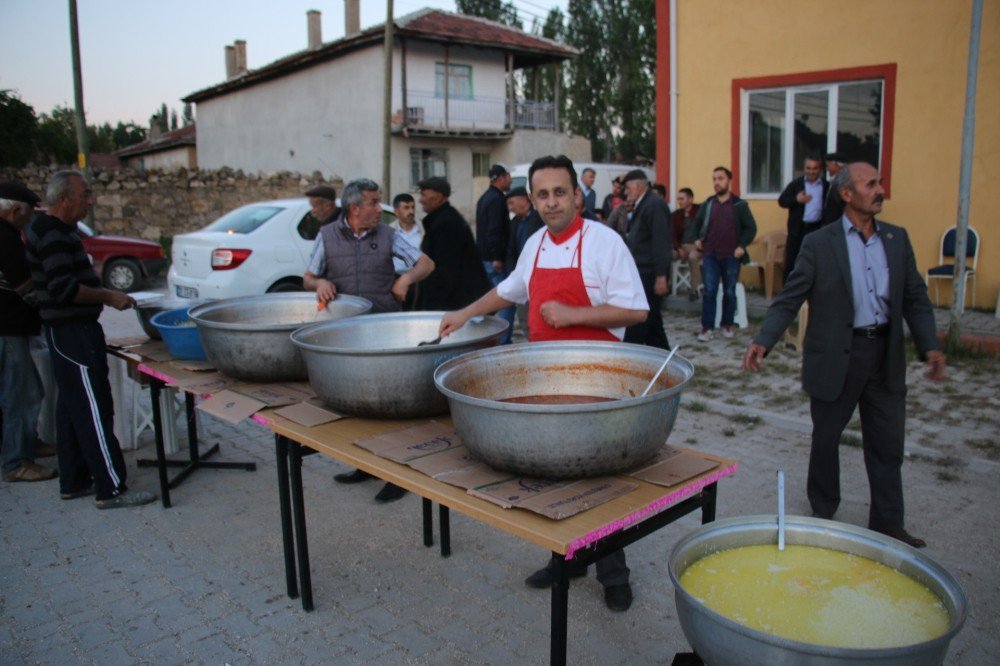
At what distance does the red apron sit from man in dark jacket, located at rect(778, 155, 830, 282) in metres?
5.84

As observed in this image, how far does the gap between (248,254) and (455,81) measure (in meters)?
21.8

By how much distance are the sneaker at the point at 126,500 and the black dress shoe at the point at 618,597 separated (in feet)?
9.39

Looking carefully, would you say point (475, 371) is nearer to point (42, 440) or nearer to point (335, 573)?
point (335, 573)

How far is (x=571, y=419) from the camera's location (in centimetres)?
174

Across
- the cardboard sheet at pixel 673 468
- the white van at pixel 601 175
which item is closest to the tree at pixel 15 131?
A: the white van at pixel 601 175

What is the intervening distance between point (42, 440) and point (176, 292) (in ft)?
11.0

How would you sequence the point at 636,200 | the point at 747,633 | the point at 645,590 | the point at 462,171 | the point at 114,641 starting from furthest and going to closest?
the point at 462,171
the point at 636,200
the point at 645,590
the point at 114,641
the point at 747,633

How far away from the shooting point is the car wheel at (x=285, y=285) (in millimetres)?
8245

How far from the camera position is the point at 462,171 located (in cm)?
2769

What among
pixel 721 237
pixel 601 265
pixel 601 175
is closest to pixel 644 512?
pixel 601 265

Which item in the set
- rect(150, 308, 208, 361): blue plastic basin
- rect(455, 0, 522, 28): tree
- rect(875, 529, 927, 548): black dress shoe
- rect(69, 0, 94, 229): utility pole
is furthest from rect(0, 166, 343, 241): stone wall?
rect(455, 0, 522, 28): tree

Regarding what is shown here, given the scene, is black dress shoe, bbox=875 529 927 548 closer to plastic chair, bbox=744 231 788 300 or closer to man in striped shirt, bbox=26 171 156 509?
man in striped shirt, bbox=26 171 156 509

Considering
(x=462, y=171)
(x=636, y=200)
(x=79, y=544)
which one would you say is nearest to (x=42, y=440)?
(x=79, y=544)

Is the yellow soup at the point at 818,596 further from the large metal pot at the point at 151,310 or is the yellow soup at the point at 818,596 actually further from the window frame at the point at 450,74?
the window frame at the point at 450,74
